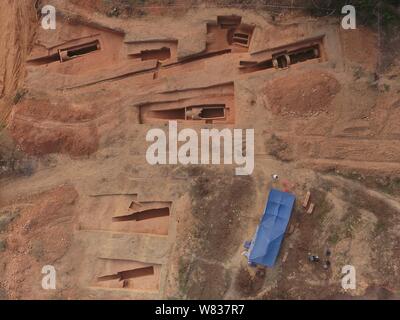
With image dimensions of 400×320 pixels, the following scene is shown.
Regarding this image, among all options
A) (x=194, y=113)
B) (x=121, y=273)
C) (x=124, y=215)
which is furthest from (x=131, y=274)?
(x=194, y=113)

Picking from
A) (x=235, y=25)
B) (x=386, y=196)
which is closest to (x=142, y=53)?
(x=235, y=25)

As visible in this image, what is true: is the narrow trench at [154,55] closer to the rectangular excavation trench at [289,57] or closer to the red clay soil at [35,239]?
the rectangular excavation trench at [289,57]

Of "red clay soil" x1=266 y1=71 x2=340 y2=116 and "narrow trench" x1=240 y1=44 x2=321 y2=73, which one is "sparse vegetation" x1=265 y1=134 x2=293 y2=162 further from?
"narrow trench" x1=240 y1=44 x2=321 y2=73

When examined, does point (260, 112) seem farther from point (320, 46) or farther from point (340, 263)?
point (340, 263)

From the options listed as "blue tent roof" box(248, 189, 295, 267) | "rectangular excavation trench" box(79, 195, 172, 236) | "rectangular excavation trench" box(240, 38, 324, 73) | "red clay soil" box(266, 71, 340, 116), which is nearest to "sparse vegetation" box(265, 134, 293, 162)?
"red clay soil" box(266, 71, 340, 116)

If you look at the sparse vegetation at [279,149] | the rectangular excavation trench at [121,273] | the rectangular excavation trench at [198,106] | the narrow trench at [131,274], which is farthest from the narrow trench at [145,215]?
the sparse vegetation at [279,149]

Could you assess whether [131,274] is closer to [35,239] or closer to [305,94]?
[35,239]
